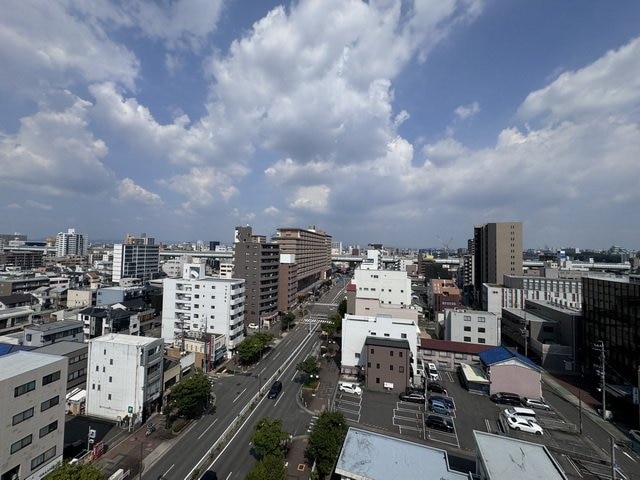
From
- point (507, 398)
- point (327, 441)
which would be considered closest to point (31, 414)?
point (327, 441)

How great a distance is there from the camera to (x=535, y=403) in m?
32.8

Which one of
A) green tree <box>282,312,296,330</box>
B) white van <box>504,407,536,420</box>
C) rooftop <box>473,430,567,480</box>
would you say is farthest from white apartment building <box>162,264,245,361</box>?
Result: rooftop <box>473,430,567,480</box>

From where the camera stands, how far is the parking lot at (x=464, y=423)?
24516 millimetres

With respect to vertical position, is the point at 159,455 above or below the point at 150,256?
below

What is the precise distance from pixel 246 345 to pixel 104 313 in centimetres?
2564

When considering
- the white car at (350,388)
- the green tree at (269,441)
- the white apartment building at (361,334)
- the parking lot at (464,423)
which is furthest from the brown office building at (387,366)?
the green tree at (269,441)

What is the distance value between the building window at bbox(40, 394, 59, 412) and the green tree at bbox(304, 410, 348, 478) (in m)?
18.6

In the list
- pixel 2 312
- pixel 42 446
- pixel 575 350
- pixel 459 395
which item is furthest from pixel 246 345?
pixel 575 350

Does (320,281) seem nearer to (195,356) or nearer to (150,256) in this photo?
(150,256)

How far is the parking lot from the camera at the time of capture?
80.4ft

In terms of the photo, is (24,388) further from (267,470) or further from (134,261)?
(134,261)

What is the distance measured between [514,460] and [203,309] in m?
44.6

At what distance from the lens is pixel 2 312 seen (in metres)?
51.1

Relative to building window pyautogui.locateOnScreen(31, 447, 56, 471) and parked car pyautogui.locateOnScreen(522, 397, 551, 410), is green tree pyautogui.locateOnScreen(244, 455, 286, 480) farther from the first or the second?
parked car pyautogui.locateOnScreen(522, 397, 551, 410)
